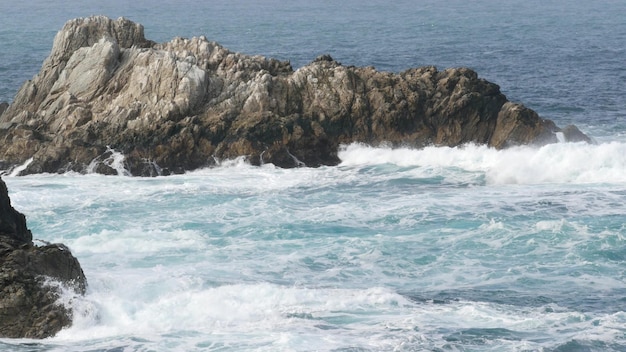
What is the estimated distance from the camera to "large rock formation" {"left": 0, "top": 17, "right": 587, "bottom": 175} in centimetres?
5666

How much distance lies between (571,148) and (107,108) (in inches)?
810

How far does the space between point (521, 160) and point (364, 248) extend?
45.5 feet

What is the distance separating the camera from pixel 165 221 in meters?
48.5

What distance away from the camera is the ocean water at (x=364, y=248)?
3553 centimetres

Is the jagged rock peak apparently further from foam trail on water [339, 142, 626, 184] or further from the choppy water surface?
foam trail on water [339, 142, 626, 184]

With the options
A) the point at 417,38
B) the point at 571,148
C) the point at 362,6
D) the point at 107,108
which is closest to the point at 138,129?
the point at 107,108

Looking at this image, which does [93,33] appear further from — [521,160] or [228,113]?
[521,160]

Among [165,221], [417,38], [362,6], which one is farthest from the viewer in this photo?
[362,6]

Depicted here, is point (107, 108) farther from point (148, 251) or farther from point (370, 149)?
point (148, 251)

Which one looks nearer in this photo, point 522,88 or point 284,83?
point 284,83

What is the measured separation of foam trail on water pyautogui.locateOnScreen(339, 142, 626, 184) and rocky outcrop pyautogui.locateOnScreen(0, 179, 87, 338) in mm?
23737

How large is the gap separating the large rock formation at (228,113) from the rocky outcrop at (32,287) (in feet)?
68.3

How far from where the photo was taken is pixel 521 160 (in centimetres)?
5569

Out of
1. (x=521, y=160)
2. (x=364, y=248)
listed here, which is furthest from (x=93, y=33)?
(x=364, y=248)
